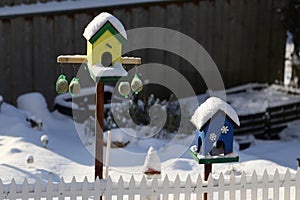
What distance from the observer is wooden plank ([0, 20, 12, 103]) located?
39.6 ft

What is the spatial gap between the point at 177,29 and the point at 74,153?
12.7 ft

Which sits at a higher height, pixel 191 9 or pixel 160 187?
pixel 191 9

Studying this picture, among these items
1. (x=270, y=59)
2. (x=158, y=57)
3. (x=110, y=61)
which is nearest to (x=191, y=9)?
(x=158, y=57)

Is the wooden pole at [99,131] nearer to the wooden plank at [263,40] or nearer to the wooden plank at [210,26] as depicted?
the wooden plank at [210,26]

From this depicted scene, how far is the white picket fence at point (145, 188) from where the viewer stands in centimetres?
748

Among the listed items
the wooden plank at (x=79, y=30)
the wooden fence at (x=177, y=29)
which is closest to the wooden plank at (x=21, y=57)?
the wooden fence at (x=177, y=29)

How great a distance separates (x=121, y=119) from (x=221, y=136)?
382cm

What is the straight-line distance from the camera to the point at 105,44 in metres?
7.79

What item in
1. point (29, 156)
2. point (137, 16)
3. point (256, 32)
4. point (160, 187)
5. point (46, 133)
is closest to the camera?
point (160, 187)

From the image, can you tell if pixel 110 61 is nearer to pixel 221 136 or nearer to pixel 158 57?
pixel 221 136

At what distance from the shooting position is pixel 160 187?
7.73 m

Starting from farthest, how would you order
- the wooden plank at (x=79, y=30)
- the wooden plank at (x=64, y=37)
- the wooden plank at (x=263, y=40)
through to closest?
the wooden plank at (x=263, y=40) < the wooden plank at (x=79, y=30) < the wooden plank at (x=64, y=37)

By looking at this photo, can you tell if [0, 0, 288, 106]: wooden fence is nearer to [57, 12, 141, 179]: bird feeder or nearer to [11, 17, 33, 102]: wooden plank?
[11, 17, 33, 102]: wooden plank

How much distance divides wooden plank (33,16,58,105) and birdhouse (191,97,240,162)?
4.92 metres
